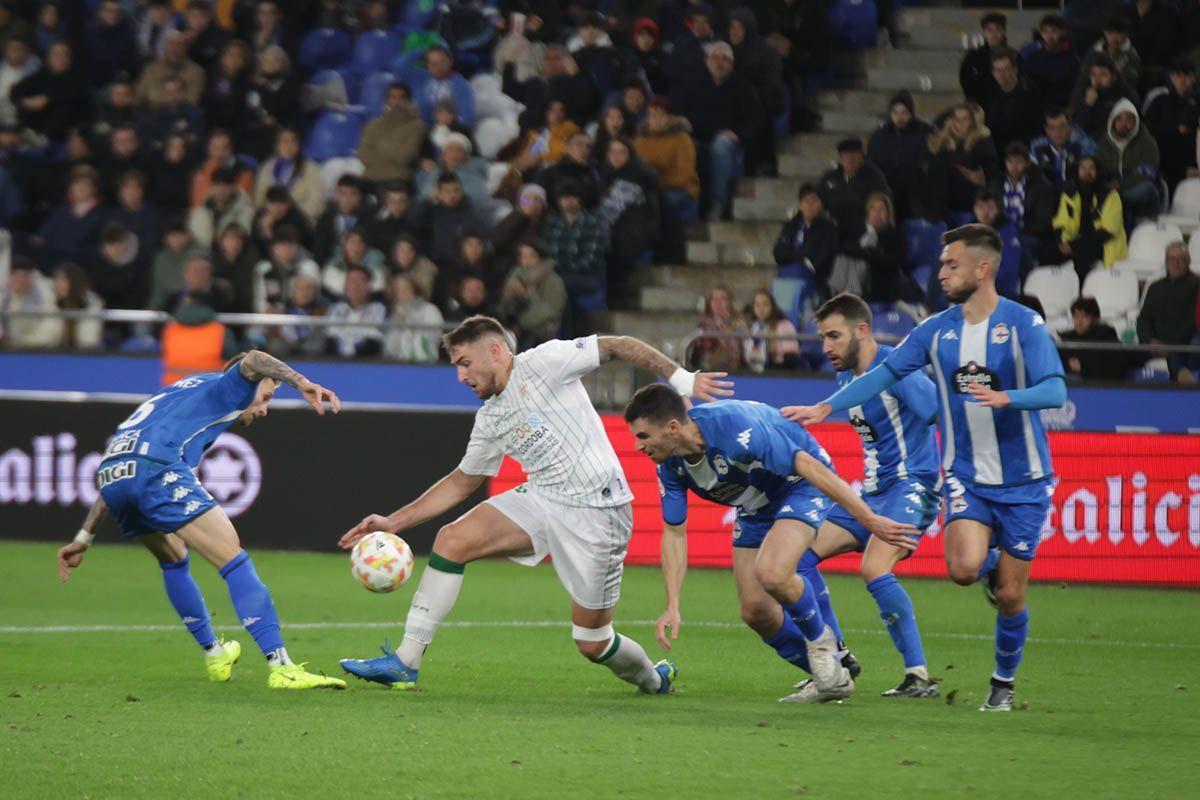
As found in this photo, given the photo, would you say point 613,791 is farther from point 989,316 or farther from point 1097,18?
point 1097,18

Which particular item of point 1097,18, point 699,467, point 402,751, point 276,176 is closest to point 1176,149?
point 1097,18

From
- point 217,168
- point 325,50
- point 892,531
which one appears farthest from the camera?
point 325,50

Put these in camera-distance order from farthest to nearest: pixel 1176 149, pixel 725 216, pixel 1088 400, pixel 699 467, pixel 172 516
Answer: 1. pixel 725 216
2. pixel 1176 149
3. pixel 1088 400
4. pixel 172 516
5. pixel 699 467

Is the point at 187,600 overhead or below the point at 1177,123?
below

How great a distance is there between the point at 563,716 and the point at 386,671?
1.09 metres

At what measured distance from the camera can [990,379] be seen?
8484 millimetres

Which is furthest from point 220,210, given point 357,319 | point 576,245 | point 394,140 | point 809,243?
point 809,243

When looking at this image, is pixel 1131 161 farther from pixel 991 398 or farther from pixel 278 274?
pixel 991 398

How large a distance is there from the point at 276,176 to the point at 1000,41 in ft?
25.1

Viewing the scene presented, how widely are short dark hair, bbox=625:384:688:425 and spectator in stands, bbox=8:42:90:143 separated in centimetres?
1512

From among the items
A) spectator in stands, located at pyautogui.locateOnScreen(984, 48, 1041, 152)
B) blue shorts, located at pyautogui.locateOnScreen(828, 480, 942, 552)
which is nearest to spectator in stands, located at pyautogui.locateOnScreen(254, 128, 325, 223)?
spectator in stands, located at pyautogui.locateOnScreen(984, 48, 1041, 152)

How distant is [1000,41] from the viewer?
1836 cm

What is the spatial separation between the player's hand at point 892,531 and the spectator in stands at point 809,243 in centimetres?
963

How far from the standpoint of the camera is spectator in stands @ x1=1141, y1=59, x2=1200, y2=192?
689 inches
